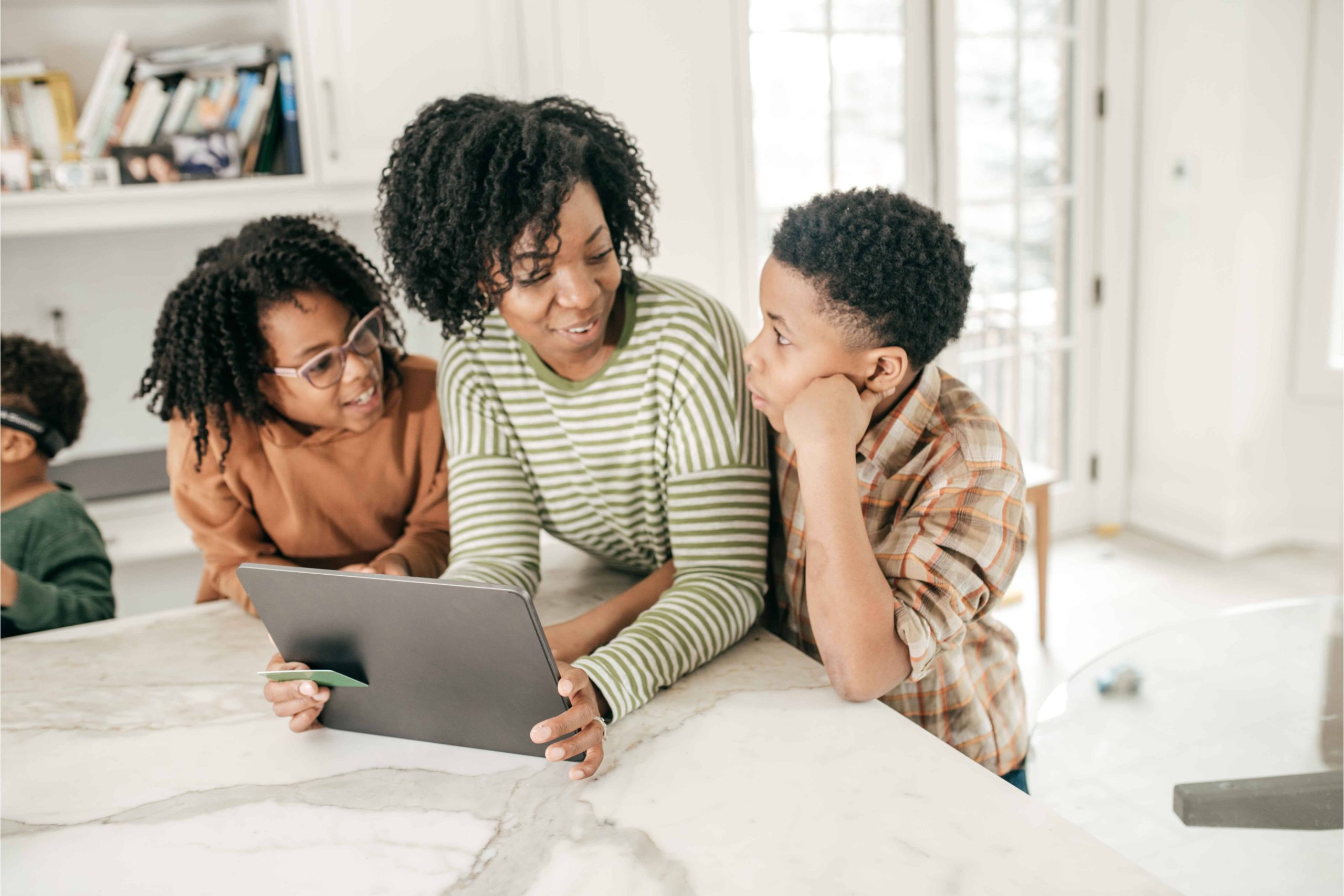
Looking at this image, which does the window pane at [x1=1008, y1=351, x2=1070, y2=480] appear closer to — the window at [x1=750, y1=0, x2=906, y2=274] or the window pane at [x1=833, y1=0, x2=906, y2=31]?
the window at [x1=750, y1=0, x2=906, y2=274]

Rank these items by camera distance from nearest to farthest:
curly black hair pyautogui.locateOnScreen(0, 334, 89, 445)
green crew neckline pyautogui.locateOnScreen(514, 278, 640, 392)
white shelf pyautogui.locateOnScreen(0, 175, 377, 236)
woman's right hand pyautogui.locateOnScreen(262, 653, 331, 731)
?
woman's right hand pyautogui.locateOnScreen(262, 653, 331, 731)
green crew neckline pyautogui.locateOnScreen(514, 278, 640, 392)
curly black hair pyautogui.locateOnScreen(0, 334, 89, 445)
white shelf pyautogui.locateOnScreen(0, 175, 377, 236)

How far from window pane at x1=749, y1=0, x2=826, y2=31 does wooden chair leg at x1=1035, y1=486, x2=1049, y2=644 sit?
1.57m

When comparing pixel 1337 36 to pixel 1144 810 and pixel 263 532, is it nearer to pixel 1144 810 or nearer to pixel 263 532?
pixel 1144 810

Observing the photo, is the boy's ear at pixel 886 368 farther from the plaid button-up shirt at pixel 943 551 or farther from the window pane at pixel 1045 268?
the window pane at pixel 1045 268

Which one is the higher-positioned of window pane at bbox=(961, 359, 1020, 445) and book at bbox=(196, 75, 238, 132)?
book at bbox=(196, 75, 238, 132)

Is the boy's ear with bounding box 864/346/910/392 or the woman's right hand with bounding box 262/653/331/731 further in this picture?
the boy's ear with bounding box 864/346/910/392

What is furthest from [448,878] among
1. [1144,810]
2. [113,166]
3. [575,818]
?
[113,166]

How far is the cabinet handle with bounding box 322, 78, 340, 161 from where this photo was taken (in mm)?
2521

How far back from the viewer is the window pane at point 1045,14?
324 centimetres

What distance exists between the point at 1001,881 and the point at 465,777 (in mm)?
447

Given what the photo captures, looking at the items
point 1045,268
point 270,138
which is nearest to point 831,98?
point 1045,268

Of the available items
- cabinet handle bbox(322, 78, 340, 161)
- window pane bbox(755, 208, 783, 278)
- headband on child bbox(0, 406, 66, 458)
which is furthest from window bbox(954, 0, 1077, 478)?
headband on child bbox(0, 406, 66, 458)

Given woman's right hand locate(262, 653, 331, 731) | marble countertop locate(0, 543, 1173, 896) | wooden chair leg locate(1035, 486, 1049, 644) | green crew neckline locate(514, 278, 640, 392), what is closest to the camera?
A: marble countertop locate(0, 543, 1173, 896)

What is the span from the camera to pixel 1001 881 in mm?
680
